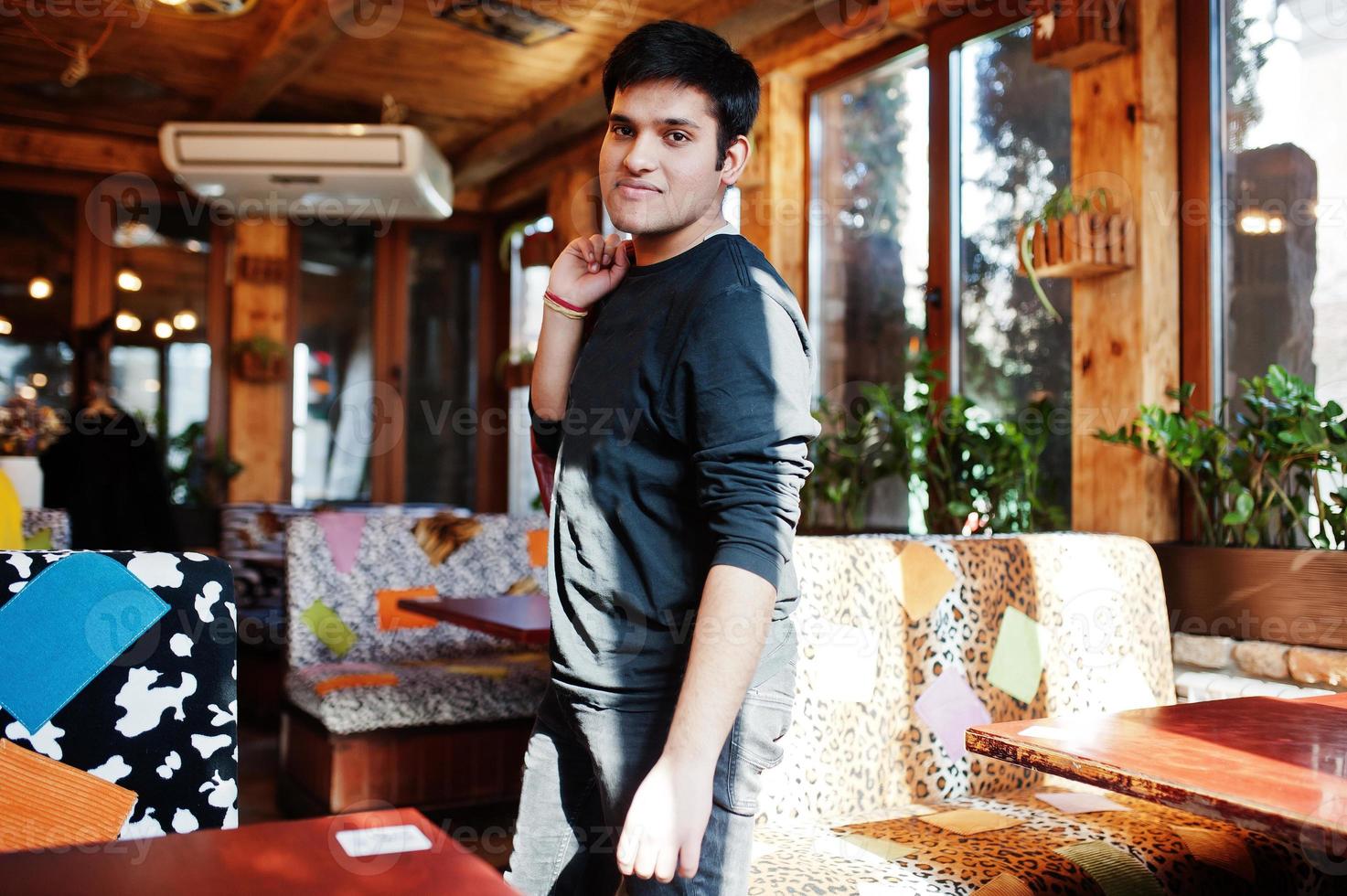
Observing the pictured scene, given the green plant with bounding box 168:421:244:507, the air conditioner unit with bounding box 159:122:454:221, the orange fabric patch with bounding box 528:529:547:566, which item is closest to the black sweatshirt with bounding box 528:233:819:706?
the orange fabric patch with bounding box 528:529:547:566

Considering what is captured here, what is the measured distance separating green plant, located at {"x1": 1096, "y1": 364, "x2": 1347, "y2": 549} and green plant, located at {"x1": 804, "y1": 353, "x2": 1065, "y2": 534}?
0.39 meters

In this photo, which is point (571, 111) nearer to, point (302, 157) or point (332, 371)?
point (302, 157)

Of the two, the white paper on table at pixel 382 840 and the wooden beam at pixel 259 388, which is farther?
the wooden beam at pixel 259 388

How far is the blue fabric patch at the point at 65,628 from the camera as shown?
120cm

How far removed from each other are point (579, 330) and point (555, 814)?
0.51m

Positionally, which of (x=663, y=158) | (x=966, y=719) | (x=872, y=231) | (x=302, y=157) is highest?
(x=302, y=157)

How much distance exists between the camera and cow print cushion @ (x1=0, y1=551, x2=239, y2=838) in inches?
48.4

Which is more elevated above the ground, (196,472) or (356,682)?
(196,472)

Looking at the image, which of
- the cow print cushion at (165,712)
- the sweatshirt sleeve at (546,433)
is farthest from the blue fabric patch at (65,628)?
the sweatshirt sleeve at (546,433)

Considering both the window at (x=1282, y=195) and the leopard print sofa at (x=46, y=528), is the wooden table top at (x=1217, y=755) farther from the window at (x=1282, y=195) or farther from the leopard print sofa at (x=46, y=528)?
the leopard print sofa at (x=46, y=528)

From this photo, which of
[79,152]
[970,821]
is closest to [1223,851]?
[970,821]

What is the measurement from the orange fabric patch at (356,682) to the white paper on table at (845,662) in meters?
1.49

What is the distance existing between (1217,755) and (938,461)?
7.37 ft

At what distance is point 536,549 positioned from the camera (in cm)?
370
